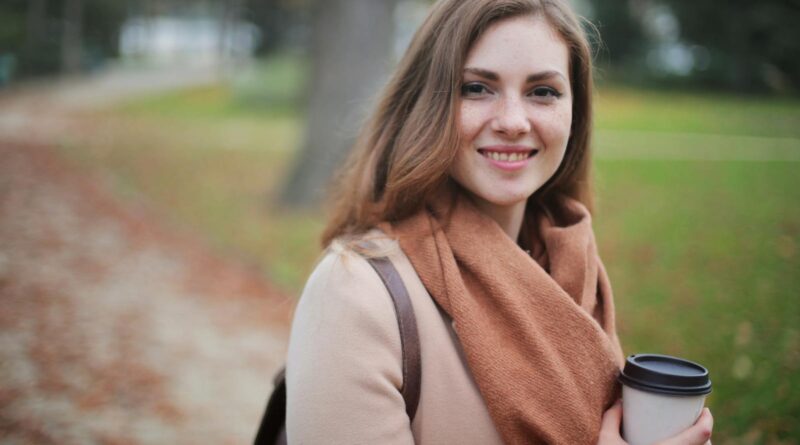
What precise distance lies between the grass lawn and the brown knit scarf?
1905 millimetres

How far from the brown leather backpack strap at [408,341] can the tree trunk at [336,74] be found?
24.4ft

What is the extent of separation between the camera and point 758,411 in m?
3.96

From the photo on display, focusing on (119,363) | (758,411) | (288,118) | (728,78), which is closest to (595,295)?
(758,411)

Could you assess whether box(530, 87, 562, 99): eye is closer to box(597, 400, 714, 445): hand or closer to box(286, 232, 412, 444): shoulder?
box(286, 232, 412, 444): shoulder

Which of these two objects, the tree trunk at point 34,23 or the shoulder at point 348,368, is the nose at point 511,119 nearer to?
the shoulder at point 348,368

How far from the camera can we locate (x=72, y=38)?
22.0 m

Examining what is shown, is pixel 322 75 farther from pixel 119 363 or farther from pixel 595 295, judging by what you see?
pixel 595 295

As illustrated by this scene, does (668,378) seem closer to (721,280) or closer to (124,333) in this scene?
(124,333)

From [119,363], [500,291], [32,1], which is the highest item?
[32,1]

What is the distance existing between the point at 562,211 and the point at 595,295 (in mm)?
411

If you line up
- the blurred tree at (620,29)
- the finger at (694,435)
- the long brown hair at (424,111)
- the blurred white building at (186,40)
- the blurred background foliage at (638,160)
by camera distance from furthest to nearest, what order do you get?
1. the blurred tree at (620,29)
2. the blurred white building at (186,40)
3. the blurred background foliage at (638,160)
4. the long brown hair at (424,111)
5. the finger at (694,435)

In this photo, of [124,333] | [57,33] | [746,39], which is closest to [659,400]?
[124,333]

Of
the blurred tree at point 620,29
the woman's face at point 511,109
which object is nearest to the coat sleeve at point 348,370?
the woman's face at point 511,109

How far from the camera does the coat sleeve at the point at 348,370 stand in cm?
156
